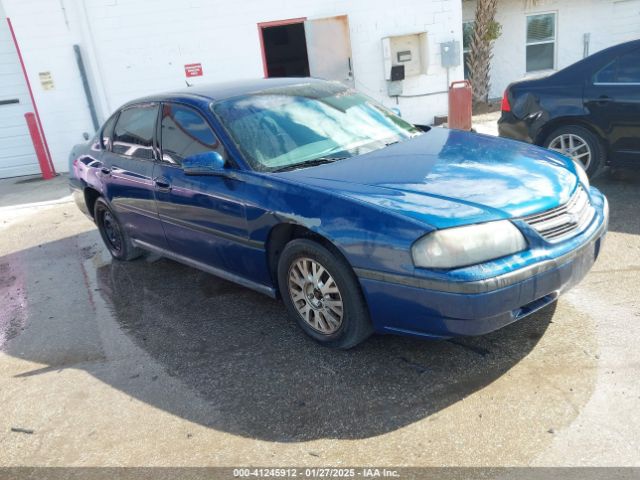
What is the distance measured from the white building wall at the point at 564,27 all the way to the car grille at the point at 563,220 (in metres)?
11.6

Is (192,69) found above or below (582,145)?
above

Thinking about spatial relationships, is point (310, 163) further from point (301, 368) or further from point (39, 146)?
point (39, 146)

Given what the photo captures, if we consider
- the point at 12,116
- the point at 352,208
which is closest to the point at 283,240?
the point at 352,208

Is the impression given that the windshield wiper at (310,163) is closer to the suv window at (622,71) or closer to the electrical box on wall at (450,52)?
the suv window at (622,71)

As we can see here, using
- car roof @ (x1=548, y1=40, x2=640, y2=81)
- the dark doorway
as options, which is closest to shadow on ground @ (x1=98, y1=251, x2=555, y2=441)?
car roof @ (x1=548, y1=40, x2=640, y2=81)

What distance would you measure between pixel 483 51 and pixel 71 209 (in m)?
9.63

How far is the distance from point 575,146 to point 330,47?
19.0 feet

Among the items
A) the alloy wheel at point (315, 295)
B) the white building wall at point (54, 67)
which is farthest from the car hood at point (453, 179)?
the white building wall at point (54, 67)

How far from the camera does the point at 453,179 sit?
3227mm

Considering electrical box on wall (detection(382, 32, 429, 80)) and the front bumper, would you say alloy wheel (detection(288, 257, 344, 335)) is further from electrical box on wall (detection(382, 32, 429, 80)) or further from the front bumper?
electrical box on wall (detection(382, 32, 429, 80))

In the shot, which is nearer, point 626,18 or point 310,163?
point 310,163

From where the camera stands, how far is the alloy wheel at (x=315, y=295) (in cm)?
331

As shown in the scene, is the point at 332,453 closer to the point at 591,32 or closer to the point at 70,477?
the point at 70,477

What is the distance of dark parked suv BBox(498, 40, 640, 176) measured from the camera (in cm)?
572
